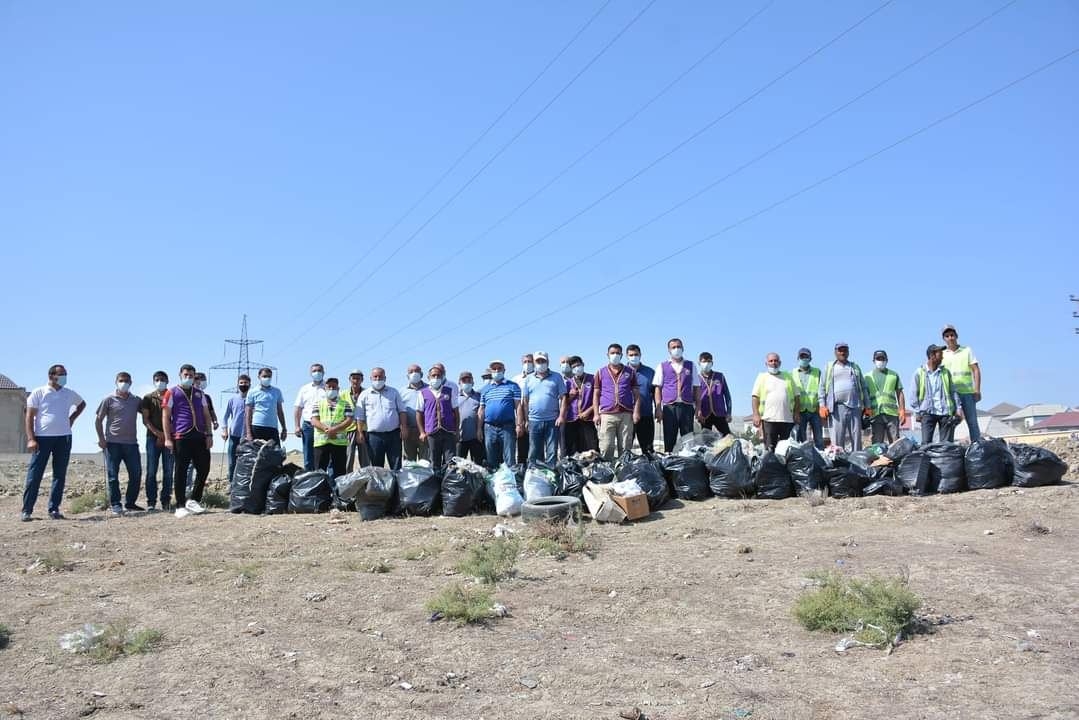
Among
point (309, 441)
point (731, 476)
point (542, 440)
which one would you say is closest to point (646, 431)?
point (542, 440)

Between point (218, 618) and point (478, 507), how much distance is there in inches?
157

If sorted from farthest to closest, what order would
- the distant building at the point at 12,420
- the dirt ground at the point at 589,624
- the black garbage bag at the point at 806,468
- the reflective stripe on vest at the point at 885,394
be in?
the distant building at the point at 12,420
the reflective stripe on vest at the point at 885,394
the black garbage bag at the point at 806,468
the dirt ground at the point at 589,624

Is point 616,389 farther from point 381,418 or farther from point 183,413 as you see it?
point 183,413

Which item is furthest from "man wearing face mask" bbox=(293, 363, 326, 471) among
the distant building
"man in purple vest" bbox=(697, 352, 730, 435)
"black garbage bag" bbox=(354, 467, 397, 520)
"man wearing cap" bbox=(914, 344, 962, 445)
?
the distant building

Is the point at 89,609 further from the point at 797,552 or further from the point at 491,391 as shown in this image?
the point at 491,391

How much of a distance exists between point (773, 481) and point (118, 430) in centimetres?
748

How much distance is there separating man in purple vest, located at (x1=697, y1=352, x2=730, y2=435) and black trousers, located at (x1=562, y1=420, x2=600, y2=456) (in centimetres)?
138

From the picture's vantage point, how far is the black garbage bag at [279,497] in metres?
10.1

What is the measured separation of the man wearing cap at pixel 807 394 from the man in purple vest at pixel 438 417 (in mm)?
4218

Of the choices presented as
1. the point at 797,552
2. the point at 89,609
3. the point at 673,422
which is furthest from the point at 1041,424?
the point at 89,609

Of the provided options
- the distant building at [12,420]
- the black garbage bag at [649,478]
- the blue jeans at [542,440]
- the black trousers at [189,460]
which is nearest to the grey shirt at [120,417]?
the black trousers at [189,460]

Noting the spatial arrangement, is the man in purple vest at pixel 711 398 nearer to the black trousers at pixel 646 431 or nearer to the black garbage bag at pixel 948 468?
the black trousers at pixel 646 431

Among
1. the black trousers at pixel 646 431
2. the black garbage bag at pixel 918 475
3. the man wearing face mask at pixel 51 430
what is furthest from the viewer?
the black trousers at pixel 646 431

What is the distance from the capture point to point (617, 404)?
1079cm
